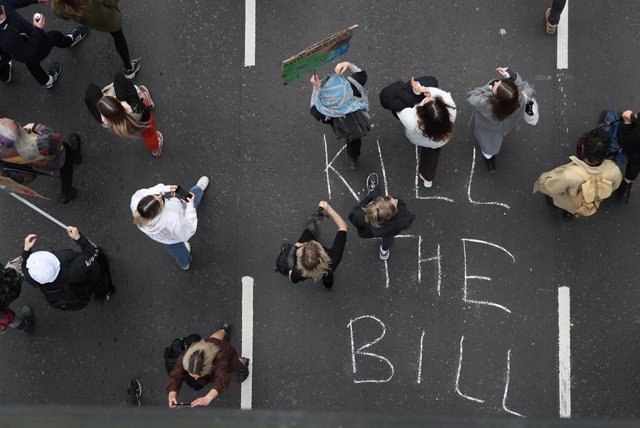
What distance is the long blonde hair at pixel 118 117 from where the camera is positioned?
5.44 metres

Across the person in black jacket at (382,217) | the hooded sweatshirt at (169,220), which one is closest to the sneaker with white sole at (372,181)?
the person in black jacket at (382,217)

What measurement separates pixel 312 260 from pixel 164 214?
4.72ft

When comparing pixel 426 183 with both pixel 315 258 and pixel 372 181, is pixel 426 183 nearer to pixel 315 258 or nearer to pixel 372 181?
pixel 372 181

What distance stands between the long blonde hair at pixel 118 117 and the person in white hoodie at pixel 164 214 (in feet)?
2.01

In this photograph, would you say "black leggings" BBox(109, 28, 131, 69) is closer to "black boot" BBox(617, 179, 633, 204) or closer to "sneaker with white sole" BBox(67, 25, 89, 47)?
"sneaker with white sole" BBox(67, 25, 89, 47)

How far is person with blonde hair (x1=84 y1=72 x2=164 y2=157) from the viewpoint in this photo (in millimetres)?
5480

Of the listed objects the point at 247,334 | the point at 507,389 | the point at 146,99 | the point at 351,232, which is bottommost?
the point at 507,389

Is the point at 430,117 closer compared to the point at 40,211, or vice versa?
the point at 430,117

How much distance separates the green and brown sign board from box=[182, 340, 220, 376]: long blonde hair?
2398mm

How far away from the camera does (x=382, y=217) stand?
16.8 ft

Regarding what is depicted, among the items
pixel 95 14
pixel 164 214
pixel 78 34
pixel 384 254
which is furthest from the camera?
pixel 78 34

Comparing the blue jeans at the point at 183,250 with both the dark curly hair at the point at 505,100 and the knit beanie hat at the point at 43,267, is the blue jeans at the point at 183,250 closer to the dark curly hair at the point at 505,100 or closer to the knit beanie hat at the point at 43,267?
the knit beanie hat at the point at 43,267

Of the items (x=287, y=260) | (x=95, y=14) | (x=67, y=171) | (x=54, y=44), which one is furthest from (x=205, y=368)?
(x=54, y=44)

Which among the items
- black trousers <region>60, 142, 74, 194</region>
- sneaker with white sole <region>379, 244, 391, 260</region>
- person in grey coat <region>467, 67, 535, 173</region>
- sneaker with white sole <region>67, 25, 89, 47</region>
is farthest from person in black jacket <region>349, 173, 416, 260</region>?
sneaker with white sole <region>67, 25, 89, 47</region>
